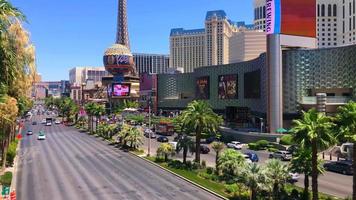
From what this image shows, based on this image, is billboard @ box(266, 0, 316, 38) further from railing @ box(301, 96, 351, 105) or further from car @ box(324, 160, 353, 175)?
car @ box(324, 160, 353, 175)

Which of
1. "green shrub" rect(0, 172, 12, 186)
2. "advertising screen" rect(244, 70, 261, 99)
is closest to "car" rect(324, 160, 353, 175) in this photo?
"green shrub" rect(0, 172, 12, 186)

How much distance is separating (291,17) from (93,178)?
2456 inches

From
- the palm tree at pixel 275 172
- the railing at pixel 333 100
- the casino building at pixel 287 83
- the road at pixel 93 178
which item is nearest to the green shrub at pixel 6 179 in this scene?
the road at pixel 93 178

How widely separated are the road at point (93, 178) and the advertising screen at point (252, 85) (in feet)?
146

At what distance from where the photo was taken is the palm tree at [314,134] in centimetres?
3581

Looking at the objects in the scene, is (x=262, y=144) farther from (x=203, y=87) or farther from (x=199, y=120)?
(x=203, y=87)

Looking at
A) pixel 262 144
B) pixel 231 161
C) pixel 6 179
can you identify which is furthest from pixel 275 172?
pixel 262 144

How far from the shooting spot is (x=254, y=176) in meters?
39.3

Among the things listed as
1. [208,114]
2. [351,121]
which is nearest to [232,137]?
[208,114]

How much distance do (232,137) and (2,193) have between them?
66112 millimetres

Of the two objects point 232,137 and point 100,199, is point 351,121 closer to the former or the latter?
point 100,199

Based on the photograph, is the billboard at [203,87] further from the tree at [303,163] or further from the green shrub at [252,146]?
the tree at [303,163]

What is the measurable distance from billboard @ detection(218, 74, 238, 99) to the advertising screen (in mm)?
8426

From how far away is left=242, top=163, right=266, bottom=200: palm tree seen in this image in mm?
39156
